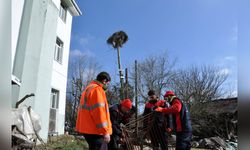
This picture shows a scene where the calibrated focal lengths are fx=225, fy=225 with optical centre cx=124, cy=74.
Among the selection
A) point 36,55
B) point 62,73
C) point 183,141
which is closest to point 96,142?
point 183,141

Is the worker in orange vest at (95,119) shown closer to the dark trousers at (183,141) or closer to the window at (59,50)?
the dark trousers at (183,141)

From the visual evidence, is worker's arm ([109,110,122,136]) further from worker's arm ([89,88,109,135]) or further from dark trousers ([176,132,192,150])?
worker's arm ([89,88,109,135])

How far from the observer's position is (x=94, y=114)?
304cm

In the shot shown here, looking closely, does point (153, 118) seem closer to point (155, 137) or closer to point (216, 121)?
point (155, 137)

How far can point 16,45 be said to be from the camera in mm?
7121

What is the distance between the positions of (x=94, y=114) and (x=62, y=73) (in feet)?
29.9

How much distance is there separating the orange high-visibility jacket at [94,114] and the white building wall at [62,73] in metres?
7.62

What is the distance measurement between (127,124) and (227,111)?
9.97 meters

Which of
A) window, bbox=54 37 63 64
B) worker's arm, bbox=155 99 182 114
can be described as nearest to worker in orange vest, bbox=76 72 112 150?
worker's arm, bbox=155 99 182 114

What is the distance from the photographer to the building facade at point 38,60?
7113 millimetres

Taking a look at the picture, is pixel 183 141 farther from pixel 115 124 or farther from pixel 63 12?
pixel 63 12

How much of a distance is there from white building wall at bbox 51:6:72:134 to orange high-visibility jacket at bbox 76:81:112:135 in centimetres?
762

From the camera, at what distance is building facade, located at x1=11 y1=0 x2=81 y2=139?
7.11 m

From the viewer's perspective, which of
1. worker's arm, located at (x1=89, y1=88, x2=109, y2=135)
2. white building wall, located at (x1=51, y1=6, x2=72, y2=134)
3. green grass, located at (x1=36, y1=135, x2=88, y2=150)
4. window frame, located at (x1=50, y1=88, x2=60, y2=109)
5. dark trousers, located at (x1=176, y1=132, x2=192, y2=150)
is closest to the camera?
worker's arm, located at (x1=89, y1=88, x2=109, y2=135)
